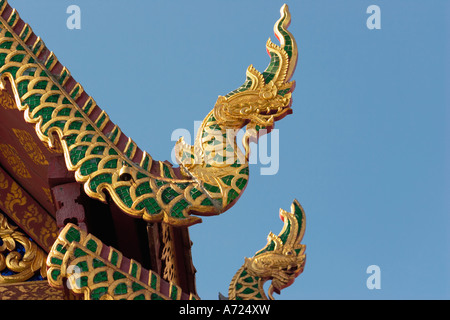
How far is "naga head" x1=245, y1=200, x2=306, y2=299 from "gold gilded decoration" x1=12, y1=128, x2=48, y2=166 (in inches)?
60.3

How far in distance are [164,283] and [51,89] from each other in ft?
4.75

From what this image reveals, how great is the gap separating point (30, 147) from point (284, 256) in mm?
1833

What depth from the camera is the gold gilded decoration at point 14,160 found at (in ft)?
24.3

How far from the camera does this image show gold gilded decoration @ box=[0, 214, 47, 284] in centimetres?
729

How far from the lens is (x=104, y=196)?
617 cm

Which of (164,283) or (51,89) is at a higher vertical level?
(51,89)

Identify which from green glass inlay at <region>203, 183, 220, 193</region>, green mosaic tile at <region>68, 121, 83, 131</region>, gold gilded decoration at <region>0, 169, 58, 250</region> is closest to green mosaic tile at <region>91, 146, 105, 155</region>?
green mosaic tile at <region>68, 121, 83, 131</region>

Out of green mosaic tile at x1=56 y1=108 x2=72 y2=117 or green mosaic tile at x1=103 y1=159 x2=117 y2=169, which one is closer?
green mosaic tile at x1=103 y1=159 x2=117 y2=169

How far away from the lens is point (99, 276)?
5941 mm

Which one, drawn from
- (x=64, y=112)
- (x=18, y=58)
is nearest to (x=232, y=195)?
(x=64, y=112)

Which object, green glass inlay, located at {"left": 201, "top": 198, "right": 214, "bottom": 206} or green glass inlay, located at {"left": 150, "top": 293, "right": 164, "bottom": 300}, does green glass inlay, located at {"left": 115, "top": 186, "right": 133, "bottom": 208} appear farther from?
green glass inlay, located at {"left": 150, "top": 293, "right": 164, "bottom": 300}
